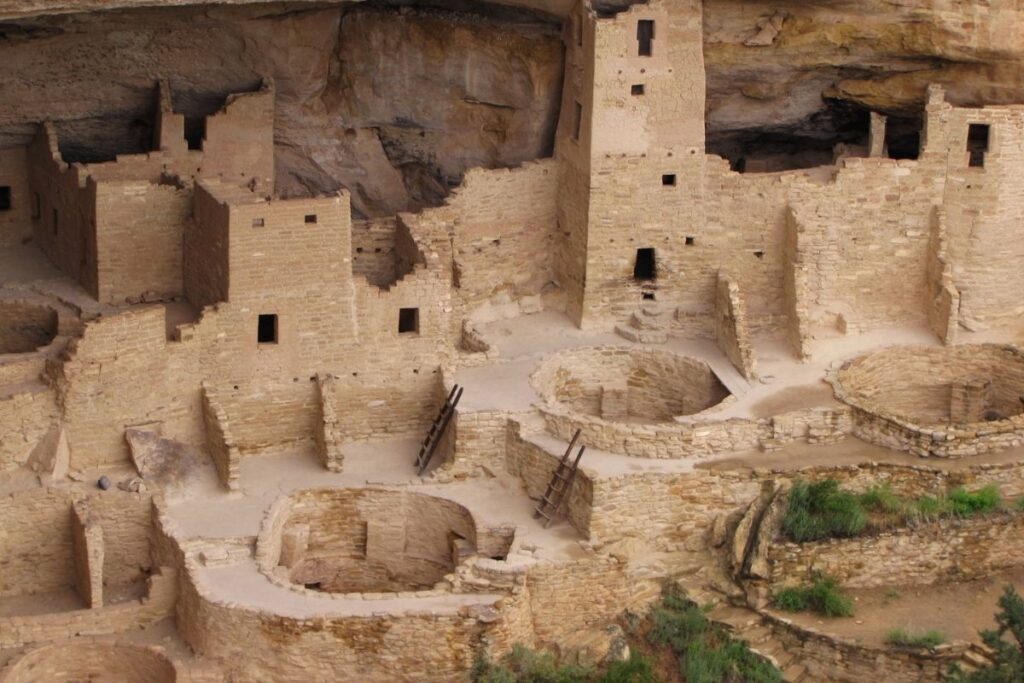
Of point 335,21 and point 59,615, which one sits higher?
point 335,21

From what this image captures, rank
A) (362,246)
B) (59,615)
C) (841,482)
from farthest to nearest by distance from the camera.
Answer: (362,246)
(841,482)
(59,615)

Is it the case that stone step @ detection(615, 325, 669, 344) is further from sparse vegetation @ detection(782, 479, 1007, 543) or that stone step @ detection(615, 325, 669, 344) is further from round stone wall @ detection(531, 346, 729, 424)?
sparse vegetation @ detection(782, 479, 1007, 543)

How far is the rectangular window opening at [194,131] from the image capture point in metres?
33.1

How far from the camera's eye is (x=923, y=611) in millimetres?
29781

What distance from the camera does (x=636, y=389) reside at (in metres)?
32.9

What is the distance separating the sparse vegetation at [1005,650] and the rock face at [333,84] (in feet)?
29.8

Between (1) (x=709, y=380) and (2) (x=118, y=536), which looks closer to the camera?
(2) (x=118, y=536)

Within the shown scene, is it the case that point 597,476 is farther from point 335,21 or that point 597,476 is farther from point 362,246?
point 335,21

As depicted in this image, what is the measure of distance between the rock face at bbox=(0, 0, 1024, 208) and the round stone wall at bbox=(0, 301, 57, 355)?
112 inches

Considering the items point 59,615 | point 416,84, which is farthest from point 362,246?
point 59,615

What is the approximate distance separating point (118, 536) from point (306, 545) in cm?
219

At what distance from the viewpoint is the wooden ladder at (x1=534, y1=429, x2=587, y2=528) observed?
29.9 metres

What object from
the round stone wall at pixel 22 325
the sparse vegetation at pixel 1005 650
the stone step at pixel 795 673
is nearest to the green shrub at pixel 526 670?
the stone step at pixel 795 673

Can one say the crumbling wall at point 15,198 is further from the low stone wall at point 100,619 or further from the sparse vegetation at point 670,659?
the sparse vegetation at point 670,659
